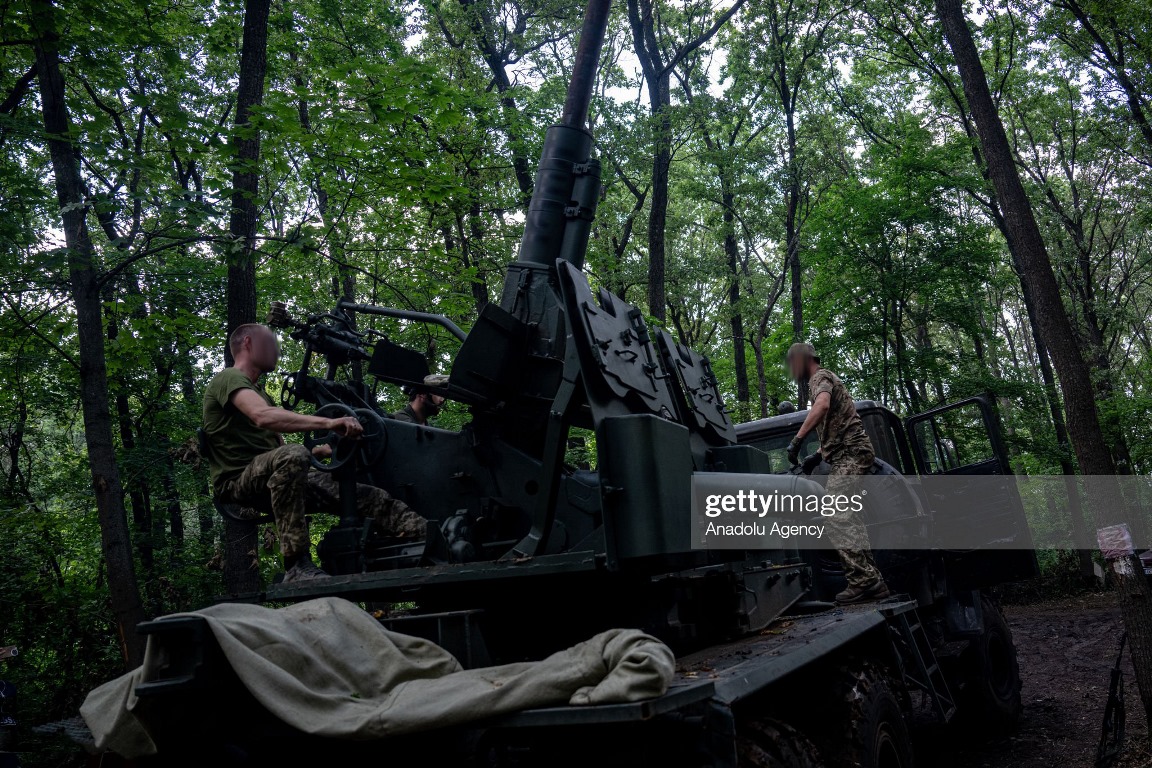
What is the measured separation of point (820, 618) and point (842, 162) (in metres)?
22.7

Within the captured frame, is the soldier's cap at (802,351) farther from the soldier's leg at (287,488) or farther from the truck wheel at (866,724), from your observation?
the soldier's leg at (287,488)

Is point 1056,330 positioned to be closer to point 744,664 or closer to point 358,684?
point 744,664

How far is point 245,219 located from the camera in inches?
347

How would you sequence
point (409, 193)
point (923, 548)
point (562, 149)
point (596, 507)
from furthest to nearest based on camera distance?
point (409, 193) < point (923, 548) < point (562, 149) < point (596, 507)

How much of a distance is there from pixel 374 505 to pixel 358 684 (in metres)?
1.76

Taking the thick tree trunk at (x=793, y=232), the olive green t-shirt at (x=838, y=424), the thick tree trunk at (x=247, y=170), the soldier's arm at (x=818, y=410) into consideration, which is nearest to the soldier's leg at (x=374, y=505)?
the soldier's arm at (x=818, y=410)

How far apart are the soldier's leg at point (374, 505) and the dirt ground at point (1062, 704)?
18.2 feet

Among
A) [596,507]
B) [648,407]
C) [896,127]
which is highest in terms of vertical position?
[896,127]

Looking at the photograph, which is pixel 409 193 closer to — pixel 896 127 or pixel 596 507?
pixel 596 507

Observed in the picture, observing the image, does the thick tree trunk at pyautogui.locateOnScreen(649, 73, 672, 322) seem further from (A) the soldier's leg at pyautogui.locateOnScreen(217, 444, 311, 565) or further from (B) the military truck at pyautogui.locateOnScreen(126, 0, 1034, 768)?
(A) the soldier's leg at pyautogui.locateOnScreen(217, 444, 311, 565)

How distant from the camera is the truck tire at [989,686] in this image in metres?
7.80

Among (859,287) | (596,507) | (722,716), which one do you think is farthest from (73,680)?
(859,287)

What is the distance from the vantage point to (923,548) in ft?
25.4

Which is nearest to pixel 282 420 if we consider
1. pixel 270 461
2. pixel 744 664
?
pixel 270 461
